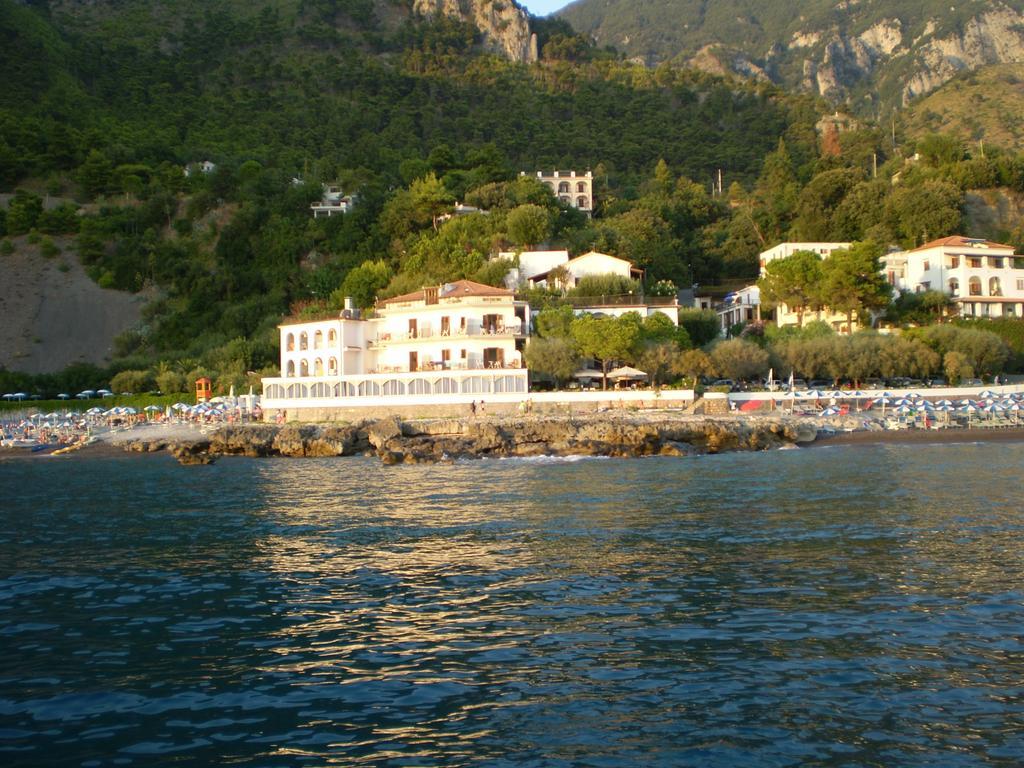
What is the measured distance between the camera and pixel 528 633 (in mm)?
10523

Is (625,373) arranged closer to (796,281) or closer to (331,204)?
(796,281)

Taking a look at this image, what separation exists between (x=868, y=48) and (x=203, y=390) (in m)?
161

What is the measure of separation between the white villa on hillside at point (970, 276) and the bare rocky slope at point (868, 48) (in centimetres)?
9056

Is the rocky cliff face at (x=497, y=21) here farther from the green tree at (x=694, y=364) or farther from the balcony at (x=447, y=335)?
the green tree at (x=694, y=364)

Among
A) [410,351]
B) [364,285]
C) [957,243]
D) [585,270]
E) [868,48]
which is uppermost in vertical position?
[868,48]

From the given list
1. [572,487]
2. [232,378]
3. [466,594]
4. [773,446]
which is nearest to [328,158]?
[232,378]

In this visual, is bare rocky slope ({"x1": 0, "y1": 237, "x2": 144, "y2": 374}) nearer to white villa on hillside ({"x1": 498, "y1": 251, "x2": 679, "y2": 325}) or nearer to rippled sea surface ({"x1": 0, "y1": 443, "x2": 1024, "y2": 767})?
white villa on hillside ({"x1": 498, "y1": 251, "x2": 679, "y2": 325})

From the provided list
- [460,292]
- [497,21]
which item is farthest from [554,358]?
[497,21]

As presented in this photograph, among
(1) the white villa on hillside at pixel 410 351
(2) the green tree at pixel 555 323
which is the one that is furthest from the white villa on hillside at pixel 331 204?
(2) the green tree at pixel 555 323

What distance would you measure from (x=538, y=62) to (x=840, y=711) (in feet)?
408

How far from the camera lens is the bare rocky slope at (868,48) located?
486ft

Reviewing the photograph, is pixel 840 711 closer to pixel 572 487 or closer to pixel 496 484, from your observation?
pixel 572 487

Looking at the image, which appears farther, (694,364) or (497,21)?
(497,21)

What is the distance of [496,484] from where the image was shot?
24359mm
